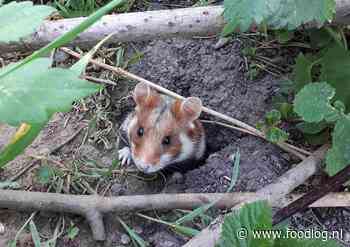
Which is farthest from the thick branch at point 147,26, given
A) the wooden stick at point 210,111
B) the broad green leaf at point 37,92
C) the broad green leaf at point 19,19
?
the broad green leaf at point 37,92

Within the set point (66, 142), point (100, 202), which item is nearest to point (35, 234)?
point (100, 202)

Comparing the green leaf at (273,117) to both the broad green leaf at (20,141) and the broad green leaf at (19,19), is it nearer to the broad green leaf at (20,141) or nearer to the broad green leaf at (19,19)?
the broad green leaf at (20,141)

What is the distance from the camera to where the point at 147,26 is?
270 cm

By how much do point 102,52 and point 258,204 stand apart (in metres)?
1.87

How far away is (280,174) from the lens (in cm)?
284

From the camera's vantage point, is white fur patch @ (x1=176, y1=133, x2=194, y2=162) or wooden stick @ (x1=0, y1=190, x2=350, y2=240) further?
white fur patch @ (x1=176, y1=133, x2=194, y2=162)

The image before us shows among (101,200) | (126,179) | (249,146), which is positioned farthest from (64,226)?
(249,146)

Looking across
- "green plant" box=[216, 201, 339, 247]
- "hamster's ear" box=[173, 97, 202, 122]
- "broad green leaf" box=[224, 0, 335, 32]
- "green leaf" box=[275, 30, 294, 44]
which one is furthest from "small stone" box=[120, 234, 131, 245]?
"green leaf" box=[275, 30, 294, 44]

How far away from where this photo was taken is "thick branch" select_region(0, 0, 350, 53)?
2695mm

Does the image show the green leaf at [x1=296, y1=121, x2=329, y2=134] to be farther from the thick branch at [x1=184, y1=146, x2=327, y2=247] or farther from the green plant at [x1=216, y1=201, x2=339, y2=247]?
the green plant at [x1=216, y1=201, x2=339, y2=247]

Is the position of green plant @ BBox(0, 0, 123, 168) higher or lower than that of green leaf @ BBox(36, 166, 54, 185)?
higher

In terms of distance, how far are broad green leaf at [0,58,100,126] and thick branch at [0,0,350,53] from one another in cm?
141

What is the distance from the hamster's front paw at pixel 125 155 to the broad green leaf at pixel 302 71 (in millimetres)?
1008

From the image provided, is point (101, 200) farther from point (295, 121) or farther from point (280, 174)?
point (295, 121)
